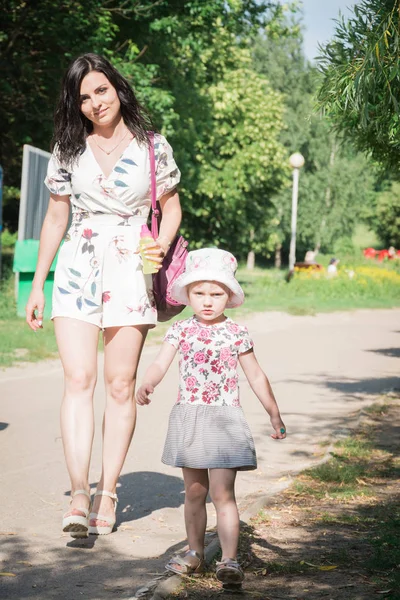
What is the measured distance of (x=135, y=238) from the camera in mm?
4707

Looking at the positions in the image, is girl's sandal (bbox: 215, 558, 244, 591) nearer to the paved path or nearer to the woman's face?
the paved path

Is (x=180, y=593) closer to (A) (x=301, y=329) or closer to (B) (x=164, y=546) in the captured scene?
(B) (x=164, y=546)

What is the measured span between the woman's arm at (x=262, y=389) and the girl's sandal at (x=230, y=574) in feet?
1.68

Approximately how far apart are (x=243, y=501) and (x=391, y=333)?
469 inches

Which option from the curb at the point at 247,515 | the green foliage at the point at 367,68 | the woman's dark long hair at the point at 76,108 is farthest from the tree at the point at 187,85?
the woman's dark long hair at the point at 76,108

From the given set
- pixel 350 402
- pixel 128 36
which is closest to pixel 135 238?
pixel 350 402

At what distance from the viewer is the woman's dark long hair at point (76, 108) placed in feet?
15.4

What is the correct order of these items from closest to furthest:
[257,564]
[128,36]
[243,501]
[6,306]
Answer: [257,564] < [243,501] < [6,306] < [128,36]

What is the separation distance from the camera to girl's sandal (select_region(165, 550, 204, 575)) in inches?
157

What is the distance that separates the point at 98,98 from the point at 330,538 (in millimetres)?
2287

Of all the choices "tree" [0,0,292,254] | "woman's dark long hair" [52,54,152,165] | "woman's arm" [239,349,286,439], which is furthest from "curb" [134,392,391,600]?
"tree" [0,0,292,254]

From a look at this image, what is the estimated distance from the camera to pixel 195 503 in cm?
402

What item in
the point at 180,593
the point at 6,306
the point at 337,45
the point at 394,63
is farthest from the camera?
the point at 6,306

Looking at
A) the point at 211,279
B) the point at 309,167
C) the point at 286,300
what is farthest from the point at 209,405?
the point at 309,167
